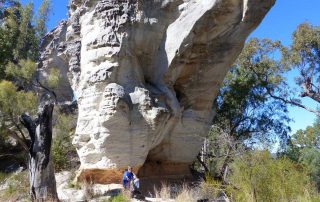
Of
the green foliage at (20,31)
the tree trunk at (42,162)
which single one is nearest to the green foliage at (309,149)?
the tree trunk at (42,162)

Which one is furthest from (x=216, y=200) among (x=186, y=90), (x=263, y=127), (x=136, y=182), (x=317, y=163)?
(x=317, y=163)

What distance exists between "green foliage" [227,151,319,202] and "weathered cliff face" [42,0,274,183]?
4363 millimetres

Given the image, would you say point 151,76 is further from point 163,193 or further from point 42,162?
point 42,162

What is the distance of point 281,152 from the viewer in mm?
21734

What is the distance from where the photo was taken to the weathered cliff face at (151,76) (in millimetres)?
11906

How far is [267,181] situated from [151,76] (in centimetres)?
672

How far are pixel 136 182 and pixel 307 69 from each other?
13.5 metres

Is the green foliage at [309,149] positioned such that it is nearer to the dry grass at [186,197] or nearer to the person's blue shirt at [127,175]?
the dry grass at [186,197]

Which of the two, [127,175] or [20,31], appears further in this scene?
[20,31]

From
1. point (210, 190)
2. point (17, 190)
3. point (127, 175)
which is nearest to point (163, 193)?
point (127, 175)

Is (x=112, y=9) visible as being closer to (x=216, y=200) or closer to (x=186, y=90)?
(x=186, y=90)

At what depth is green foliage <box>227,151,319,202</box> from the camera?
7.83m

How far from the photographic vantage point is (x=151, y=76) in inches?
541

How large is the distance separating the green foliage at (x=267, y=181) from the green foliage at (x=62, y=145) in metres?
9.22
